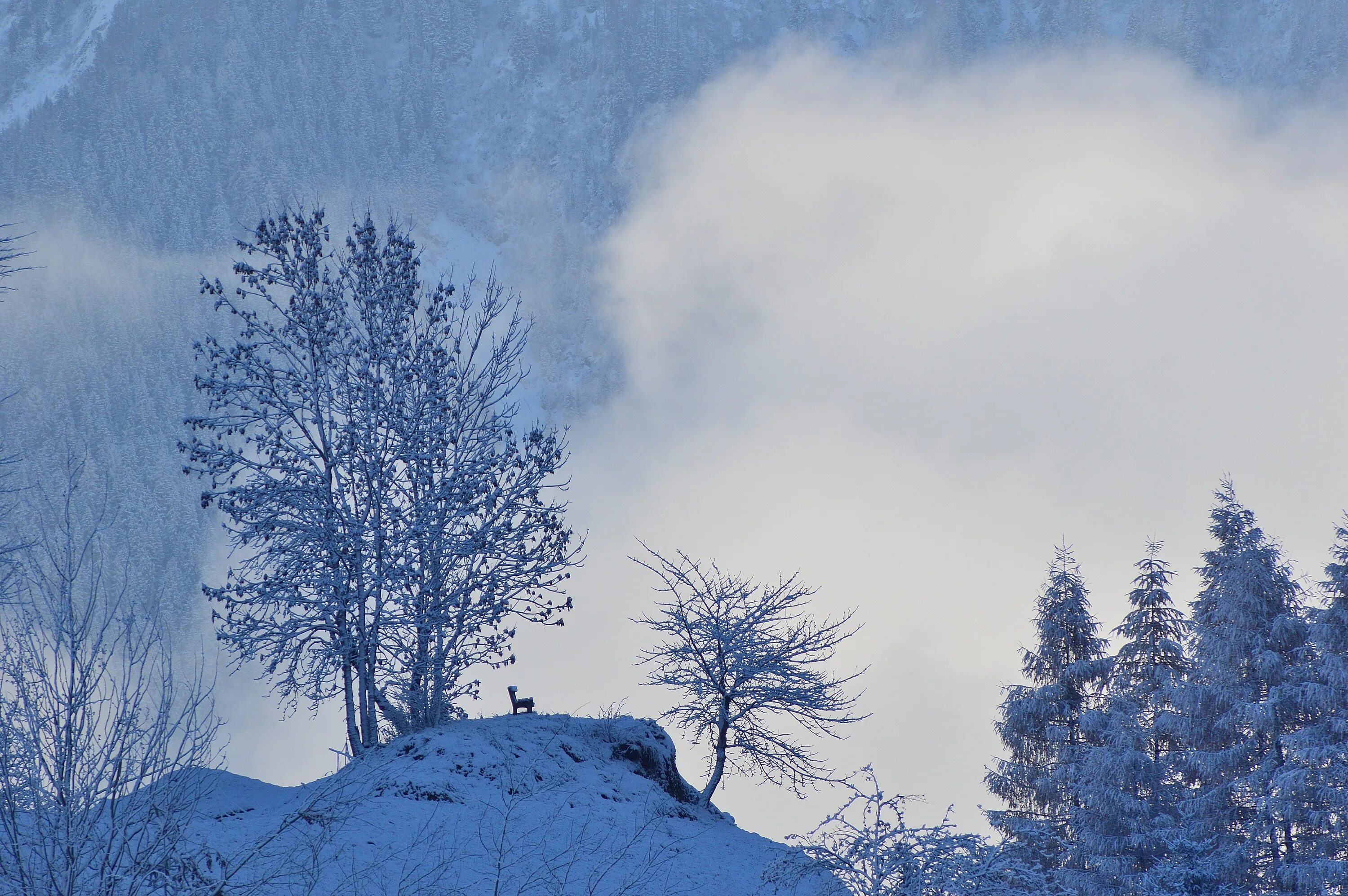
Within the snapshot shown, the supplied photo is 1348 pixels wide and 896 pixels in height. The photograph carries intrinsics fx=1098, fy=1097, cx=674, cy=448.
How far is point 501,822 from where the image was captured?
1692 cm

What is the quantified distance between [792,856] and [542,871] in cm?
353

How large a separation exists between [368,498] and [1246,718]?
1996cm

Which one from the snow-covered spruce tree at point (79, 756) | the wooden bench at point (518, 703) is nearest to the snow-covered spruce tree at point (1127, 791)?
the wooden bench at point (518, 703)

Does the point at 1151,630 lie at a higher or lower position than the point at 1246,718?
higher

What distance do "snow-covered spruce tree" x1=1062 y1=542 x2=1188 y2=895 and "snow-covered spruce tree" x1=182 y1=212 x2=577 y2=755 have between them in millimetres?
13358

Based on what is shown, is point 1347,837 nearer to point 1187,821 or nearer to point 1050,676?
A: point 1187,821

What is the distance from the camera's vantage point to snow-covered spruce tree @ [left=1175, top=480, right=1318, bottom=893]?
77.3 feet

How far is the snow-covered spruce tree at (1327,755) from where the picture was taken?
864 inches

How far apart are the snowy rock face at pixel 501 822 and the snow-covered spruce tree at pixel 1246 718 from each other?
10805 millimetres

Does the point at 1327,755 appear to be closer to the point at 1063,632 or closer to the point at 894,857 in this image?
the point at 1063,632

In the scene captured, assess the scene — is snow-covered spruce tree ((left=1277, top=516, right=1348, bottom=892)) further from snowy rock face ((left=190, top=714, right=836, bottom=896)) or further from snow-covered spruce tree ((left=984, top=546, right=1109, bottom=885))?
snowy rock face ((left=190, top=714, right=836, bottom=896))

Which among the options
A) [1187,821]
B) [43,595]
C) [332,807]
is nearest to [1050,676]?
[1187,821]

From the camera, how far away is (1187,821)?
26.4 meters

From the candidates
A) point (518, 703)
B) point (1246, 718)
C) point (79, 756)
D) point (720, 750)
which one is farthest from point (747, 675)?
point (79, 756)
